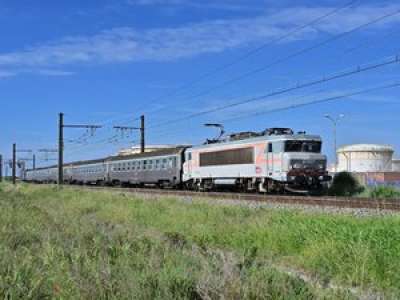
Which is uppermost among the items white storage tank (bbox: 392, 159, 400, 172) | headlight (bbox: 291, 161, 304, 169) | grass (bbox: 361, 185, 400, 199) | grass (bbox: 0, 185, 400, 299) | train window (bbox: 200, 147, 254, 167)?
white storage tank (bbox: 392, 159, 400, 172)

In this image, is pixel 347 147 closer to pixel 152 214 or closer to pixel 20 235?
pixel 152 214

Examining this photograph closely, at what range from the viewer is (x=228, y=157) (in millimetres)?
36125

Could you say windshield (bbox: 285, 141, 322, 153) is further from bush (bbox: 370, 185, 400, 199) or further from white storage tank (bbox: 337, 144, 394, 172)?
white storage tank (bbox: 337, 144, 394, 172)

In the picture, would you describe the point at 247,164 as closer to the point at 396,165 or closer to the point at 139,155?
the point at 139,155

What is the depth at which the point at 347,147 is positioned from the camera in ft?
295

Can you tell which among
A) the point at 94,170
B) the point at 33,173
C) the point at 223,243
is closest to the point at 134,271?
the point at 223,243

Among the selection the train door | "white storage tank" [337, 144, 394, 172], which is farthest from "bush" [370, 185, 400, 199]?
"white storage tank" [337, 144, 394, 172]

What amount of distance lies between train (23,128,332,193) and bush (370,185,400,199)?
93.2 inches

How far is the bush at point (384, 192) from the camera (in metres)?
29.7

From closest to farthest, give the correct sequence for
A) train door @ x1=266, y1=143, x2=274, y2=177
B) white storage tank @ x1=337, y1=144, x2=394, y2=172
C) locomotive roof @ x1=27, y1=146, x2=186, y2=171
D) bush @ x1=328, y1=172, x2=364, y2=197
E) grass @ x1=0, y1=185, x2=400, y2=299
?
grass @ x1=0, y1=185, x2=400, y2=299, train door @ x1=266, y1=143, x2=274, y2=177, bush @ x1=328, y1=172, x2=364, y2=197, locomotive roof @ x1=27, y1=146, x2=186, y2=171, white storage tank @ x1=337, y1=144, x2=394, y2=172

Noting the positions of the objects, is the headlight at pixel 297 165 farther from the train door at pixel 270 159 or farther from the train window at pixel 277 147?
the train door at pixel 270 159

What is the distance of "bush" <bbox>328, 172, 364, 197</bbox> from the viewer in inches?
1284

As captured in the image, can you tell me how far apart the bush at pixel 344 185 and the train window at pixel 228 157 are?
4.99m

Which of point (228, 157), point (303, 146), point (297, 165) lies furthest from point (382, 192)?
point (228, 157)
